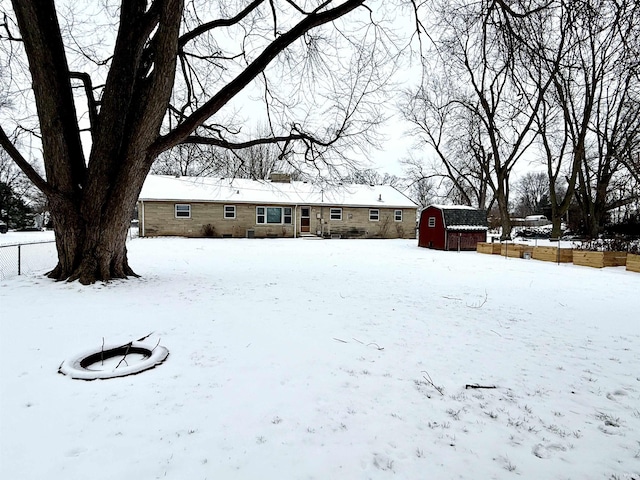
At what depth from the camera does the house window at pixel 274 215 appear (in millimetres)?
23984

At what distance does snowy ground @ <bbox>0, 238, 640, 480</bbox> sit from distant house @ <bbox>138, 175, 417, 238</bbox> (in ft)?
52.5

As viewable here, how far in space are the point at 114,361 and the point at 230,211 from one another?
20.3 meters

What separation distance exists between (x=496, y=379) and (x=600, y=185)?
82.5 ft

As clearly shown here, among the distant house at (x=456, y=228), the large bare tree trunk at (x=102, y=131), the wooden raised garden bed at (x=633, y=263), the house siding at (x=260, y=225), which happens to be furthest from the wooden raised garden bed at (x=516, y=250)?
the large bare tree trunk at (x=102, y=131)

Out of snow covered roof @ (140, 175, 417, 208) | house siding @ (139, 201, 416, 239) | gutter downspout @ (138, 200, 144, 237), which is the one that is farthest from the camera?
snow covered roof @ (140, 175, 417, 208)

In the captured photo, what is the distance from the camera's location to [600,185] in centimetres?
2191

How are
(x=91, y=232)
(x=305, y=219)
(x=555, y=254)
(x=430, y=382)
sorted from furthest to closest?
(x=305, y=219), (x=555, y=254), (x=91, y=232), (x=430, y=382)

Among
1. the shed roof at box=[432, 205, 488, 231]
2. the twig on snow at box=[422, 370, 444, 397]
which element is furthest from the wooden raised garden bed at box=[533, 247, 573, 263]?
the twig on snow at box=[422, 370, 444, 397]

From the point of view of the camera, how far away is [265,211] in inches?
947

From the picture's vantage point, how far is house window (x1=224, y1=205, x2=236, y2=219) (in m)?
23.2

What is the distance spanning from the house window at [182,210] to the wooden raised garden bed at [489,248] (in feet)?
57.8

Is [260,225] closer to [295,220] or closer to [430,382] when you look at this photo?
[295,220]

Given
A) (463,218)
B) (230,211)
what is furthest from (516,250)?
(230,211)

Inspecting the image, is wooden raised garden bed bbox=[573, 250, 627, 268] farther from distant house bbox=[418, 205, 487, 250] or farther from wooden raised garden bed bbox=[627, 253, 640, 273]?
distant house bbox=[418, 205, 487, 250]
